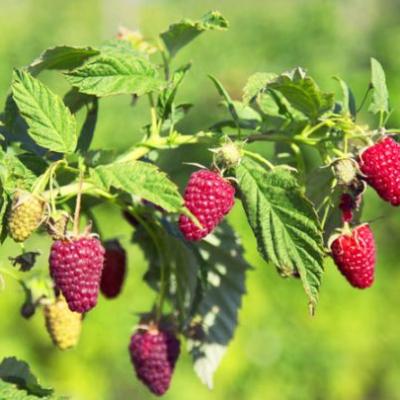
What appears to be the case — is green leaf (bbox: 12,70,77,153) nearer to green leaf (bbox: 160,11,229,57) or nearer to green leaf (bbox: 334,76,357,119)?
green leaf (bbox: 160,11,229,57)

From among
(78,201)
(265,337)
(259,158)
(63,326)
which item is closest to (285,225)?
(259,158)

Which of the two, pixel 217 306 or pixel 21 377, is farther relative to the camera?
pixel 217 306

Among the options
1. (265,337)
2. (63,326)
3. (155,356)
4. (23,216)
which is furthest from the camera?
(265,337)

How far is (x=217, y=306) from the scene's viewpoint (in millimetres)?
1815

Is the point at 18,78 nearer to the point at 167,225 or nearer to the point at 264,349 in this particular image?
the point at 167,225

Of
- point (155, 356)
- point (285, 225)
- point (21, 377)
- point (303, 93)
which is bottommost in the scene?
point (155, 356)

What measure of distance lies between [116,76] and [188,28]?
0.61 feet

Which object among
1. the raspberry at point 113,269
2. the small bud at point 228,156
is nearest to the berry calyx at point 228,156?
the small bud at point 228,156

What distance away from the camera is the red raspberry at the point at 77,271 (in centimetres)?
129

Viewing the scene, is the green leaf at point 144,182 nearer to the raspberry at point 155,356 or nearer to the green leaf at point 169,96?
the green leaf at point 169,96

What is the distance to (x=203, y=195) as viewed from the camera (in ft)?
4.21

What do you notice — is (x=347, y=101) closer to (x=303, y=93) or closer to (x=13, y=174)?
(x=303, y=93)

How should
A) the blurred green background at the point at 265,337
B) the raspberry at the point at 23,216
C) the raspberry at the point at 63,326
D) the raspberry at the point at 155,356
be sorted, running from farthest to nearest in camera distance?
the blurred green background at the point at 265,337 → the raspberry at the point at 155,356 → the raspberry at the point at 63,326 → the raspberry at the point at 23,216

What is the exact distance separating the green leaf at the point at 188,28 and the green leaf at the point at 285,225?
0.22 m
